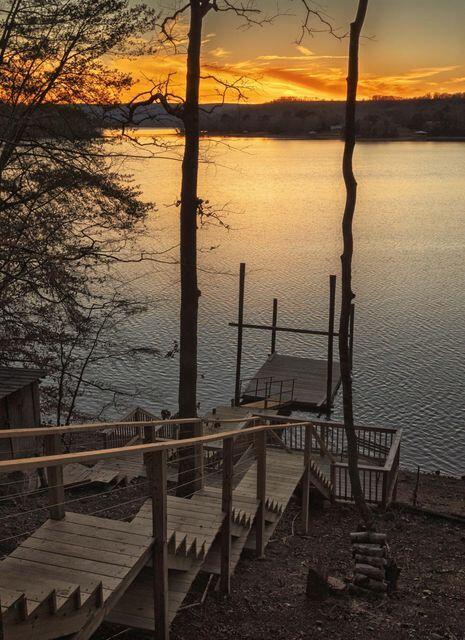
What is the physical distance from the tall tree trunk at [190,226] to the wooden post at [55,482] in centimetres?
624

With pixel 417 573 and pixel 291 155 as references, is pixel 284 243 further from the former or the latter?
pixel 291 155

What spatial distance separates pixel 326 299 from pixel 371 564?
104 feet

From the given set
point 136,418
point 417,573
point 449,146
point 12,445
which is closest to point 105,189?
point 12,445

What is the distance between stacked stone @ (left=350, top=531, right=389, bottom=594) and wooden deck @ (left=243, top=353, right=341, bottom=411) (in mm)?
14705

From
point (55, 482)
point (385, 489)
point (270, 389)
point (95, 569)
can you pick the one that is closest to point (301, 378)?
point (270, 389)

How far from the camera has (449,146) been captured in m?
184

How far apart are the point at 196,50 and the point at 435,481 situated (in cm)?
1389

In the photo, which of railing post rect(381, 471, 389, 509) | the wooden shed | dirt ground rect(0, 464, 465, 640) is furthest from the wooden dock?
dirt ground rect(0, 464, 465, 640)

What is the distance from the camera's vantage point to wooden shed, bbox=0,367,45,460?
13695 mm

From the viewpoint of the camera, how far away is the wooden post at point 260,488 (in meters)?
7.91

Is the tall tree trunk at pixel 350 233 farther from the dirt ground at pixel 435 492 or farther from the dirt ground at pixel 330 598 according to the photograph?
the dirt ground at pixel 435 492

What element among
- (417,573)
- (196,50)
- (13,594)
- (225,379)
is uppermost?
(196,50)

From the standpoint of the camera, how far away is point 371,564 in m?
8.73

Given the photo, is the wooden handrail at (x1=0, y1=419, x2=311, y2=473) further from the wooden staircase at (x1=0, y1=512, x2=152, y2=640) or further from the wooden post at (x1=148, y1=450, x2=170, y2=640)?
the wooden staircase at (x1=0, y1=512, x2=152, y2=640)
